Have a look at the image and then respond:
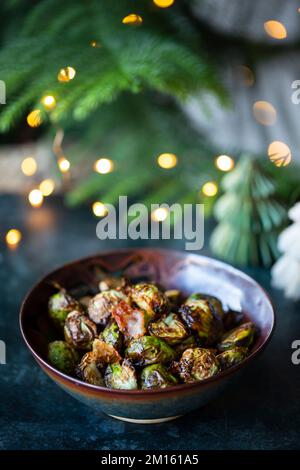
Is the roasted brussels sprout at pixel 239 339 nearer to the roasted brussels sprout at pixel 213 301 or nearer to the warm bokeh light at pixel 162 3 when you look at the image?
the roasted brussels sprout at pixel 213 301

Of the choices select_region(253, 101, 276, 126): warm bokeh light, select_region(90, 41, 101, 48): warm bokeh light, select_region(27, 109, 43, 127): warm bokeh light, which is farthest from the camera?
select_region(253, 101, 276, 126): warm bokeh light

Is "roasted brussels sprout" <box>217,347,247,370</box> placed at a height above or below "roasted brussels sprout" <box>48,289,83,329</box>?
below

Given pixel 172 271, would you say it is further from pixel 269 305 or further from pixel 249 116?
pixel 249 116

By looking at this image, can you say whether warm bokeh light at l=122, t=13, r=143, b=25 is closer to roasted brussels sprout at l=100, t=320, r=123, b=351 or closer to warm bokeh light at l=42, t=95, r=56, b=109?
warm bokeh light at l=42, t=95, r=56, b=109

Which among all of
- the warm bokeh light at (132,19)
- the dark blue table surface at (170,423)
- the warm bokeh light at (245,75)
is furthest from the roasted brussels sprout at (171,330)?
the warm bokeh light at (245,75)

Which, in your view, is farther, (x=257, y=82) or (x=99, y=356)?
(x=257, y=82)

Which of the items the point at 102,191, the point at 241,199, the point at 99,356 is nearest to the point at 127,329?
the point at 99,356

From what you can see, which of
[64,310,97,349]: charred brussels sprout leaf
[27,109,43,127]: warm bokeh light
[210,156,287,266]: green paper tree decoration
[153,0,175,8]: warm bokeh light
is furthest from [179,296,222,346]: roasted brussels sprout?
[153,0,175,8]: warm bokeh light
